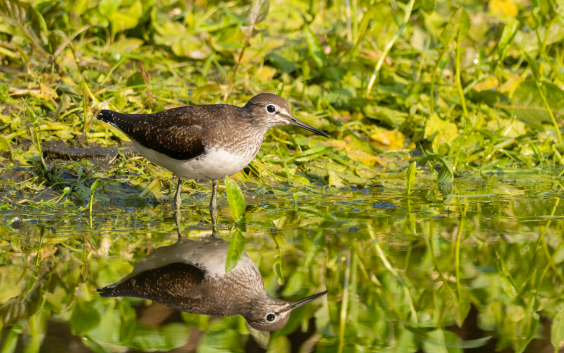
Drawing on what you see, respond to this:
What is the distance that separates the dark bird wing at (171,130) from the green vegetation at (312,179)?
20.3 inches

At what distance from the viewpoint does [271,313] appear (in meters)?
3.34

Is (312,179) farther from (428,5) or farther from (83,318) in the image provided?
(83,318)

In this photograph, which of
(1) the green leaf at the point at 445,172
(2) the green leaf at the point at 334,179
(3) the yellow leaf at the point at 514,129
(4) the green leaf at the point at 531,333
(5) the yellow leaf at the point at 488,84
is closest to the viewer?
(4) the green leaf at the point at 531,333

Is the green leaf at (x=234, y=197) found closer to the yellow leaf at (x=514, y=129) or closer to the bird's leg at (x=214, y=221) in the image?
the bird's leg at (x=214, y=221)

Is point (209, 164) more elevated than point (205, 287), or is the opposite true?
point (209, 164)

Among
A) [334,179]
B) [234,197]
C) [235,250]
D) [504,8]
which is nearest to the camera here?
[235,250]

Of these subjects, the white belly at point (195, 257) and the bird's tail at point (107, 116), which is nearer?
the white belly at point (195, 257)

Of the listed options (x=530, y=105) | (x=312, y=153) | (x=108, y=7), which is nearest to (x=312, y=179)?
(x=312, y=153)

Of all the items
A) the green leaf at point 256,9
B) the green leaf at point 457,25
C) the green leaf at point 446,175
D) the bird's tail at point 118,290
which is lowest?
the bird's tail at point 118,290

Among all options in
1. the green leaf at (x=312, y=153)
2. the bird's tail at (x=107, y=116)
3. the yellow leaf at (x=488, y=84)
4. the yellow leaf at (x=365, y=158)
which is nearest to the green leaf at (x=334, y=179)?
the green leaf at (x=312, y=153)

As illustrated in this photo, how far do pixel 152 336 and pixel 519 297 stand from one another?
6.60ft

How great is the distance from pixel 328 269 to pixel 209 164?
167 cm

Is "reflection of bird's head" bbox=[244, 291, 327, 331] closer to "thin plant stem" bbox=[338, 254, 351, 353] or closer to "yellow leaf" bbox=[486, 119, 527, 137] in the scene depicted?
"thin plant stem" bbox=[338, 254, 351, 353]

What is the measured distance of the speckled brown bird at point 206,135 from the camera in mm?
5238
